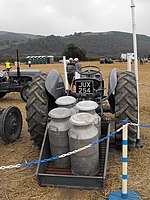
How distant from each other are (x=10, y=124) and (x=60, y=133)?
2.09 metres

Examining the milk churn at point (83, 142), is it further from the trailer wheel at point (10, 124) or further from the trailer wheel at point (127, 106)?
the trailer wheel at point (10, 124)

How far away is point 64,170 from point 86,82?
195 cm

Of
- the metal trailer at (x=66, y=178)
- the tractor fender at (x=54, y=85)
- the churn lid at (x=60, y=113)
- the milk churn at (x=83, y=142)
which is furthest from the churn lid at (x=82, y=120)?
the tractor fender at (x=54, y=85)

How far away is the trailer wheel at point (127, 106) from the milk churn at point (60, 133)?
3.10ft

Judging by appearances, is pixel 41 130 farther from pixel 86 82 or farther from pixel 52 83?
pixel 86 82

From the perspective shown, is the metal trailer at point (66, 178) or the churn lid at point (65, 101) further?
the churn lid at point (65, 101)

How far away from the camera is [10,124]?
5.61 m

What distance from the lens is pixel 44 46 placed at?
98500 millimetres

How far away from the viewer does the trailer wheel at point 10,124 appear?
538 centimetres

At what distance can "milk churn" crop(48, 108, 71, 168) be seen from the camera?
12.7 feet

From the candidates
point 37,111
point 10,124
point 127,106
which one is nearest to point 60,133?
point 37,111

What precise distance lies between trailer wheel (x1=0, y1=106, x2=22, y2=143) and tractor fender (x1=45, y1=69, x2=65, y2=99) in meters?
1.15

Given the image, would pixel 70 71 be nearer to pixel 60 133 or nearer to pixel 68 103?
pixel 68 103

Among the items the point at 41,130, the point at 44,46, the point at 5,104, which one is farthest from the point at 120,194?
the point at 44,46
